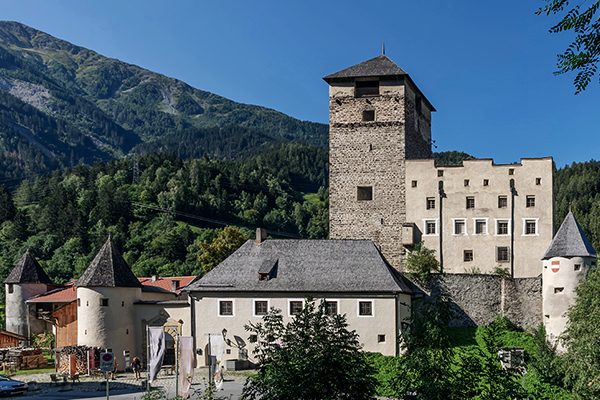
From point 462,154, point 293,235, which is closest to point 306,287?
point 462,154

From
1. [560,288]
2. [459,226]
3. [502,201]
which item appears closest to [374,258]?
[459,226]

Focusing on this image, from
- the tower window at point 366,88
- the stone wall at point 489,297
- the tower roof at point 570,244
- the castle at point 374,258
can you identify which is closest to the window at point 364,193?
the castle at point 374,258

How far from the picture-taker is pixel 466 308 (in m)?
45.5

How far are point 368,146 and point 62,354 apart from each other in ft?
82.9

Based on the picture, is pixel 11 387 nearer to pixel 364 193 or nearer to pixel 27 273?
pixel 27 273

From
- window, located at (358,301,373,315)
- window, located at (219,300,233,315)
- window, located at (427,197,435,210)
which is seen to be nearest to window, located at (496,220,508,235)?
window, located at (427,197,435,210)

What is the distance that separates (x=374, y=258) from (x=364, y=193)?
10.5 meters

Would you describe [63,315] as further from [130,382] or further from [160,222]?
[160,222]

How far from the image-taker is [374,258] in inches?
1667

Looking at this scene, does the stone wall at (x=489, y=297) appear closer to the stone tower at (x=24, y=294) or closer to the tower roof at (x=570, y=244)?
the tower roof at (x=570, y=244)

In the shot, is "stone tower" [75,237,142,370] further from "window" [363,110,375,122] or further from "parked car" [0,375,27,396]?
"window" [363,110,375,122]

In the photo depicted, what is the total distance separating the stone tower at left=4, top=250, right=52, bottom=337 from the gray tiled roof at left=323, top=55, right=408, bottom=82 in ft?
90.9

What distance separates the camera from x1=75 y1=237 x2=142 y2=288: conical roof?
4172cm

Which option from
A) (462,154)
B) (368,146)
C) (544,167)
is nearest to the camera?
(544,167)
